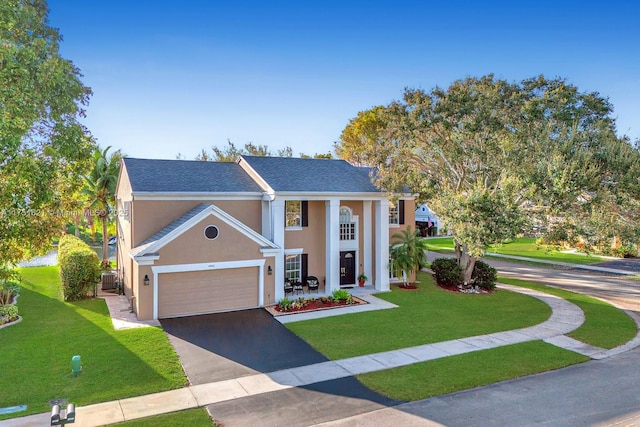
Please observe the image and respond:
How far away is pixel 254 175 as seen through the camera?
23.2 m

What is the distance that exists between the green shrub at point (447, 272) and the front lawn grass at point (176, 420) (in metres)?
19.1

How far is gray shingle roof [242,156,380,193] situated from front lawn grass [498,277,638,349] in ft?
40.2

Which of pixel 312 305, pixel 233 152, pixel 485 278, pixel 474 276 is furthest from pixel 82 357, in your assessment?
pixel 233 152

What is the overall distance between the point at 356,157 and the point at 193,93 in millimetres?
23777

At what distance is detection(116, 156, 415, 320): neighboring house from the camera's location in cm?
1838

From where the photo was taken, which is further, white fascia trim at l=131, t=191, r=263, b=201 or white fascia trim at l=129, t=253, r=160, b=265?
white fascia trim at l=131, t=191, r=263, b=201

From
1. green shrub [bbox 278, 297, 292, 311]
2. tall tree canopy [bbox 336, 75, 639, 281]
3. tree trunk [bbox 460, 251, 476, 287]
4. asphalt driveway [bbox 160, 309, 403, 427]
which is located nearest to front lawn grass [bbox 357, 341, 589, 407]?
asphalt driveway [bbox 160, 309, 403, 427]

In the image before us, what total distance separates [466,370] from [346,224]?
1265 centimetres

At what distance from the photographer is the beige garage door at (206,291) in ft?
59.8

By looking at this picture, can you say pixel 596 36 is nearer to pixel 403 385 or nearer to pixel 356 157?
pixel 403 385

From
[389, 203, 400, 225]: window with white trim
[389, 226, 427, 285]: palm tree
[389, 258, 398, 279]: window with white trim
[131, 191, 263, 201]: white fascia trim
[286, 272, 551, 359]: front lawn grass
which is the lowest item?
[286, 272, 551, 359]: front lawn grass

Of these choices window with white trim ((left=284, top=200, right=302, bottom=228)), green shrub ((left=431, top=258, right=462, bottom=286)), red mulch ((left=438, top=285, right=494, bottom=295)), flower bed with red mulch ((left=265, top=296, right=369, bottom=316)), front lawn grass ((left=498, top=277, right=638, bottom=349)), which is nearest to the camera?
front lawn grass ((left=498, top=277, right=638, bottom=349))

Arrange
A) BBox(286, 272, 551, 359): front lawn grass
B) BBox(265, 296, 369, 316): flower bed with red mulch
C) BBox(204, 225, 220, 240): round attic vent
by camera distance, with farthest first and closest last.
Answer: BBox(265, 296, 369, 316): flower bed with red mulch < BBox(204, 225, 220, 240): round attic vent < BBox(286, 272, 551, 359): front lawn grass

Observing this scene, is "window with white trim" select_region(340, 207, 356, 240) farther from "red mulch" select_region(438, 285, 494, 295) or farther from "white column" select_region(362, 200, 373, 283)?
"red mulch" select_region(438, 285, 494, 295)
